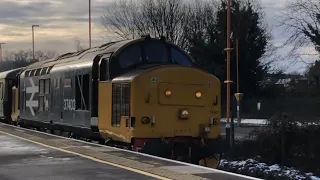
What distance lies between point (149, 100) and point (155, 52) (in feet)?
7.26

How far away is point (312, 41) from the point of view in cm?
3972

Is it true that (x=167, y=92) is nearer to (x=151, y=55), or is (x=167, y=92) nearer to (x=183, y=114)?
(x=183, y=114)

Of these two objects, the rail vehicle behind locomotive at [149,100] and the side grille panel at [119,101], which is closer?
the rail vehicle behind locomotive at [149,100]

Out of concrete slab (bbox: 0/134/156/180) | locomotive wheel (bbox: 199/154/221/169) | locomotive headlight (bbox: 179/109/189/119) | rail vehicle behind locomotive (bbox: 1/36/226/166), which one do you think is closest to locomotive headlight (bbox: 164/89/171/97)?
rail vehicle behind locomotive (bbox: 1/36/226/166)

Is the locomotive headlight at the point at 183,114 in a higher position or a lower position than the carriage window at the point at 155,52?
lower

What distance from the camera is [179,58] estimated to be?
1543 centimetres

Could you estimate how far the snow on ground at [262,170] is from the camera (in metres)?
18.9

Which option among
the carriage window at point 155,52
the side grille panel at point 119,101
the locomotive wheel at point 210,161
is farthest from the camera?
the carriage window at point 155,52

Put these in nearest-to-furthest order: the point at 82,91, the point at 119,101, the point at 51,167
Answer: the point at 51,167 → the point at 119,101 → the point at 82,91

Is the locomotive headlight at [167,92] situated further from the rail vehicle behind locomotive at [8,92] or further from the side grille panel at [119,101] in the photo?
the rail vehicle behind locomotive at [8,92]

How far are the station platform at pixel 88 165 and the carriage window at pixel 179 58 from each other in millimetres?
3121

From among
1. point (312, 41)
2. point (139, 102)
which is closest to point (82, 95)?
point (139, 102)

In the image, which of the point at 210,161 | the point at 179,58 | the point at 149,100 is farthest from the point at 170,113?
the point at 179,58

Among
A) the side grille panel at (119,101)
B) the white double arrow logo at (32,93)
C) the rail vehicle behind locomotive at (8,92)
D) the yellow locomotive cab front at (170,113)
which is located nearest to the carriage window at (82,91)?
the yellow locomotive cab front at (170,113)
